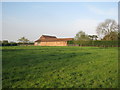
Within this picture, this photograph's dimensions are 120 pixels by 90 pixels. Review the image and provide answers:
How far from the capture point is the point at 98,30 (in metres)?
39.2

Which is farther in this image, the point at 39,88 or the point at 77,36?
the point at 77,36

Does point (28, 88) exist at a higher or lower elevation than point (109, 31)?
lower

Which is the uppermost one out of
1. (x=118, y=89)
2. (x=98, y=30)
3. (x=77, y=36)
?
(x=98, y=30)

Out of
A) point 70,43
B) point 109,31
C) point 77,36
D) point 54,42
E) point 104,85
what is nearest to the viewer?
point 104,85

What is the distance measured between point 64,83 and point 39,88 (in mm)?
907

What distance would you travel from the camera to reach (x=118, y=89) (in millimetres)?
3410

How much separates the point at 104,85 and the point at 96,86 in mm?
306

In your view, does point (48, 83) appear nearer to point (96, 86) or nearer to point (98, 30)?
point (96, 86)

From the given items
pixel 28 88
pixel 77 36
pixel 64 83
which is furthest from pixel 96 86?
pixel 77 36

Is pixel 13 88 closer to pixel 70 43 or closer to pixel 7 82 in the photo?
pixel 7 82

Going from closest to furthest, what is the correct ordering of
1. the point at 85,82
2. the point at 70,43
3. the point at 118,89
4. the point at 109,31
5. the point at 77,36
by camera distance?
1. the point at 118,89
2. the point at 85,82
3. the point at 77,36
4. the point at 109,31
5. the point at 70,43

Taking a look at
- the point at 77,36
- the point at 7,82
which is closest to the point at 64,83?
the point at 7,82

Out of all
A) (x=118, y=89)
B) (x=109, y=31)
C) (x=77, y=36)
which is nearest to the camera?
(x=118, y=89)

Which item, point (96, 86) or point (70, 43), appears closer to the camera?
point (96, 86)
